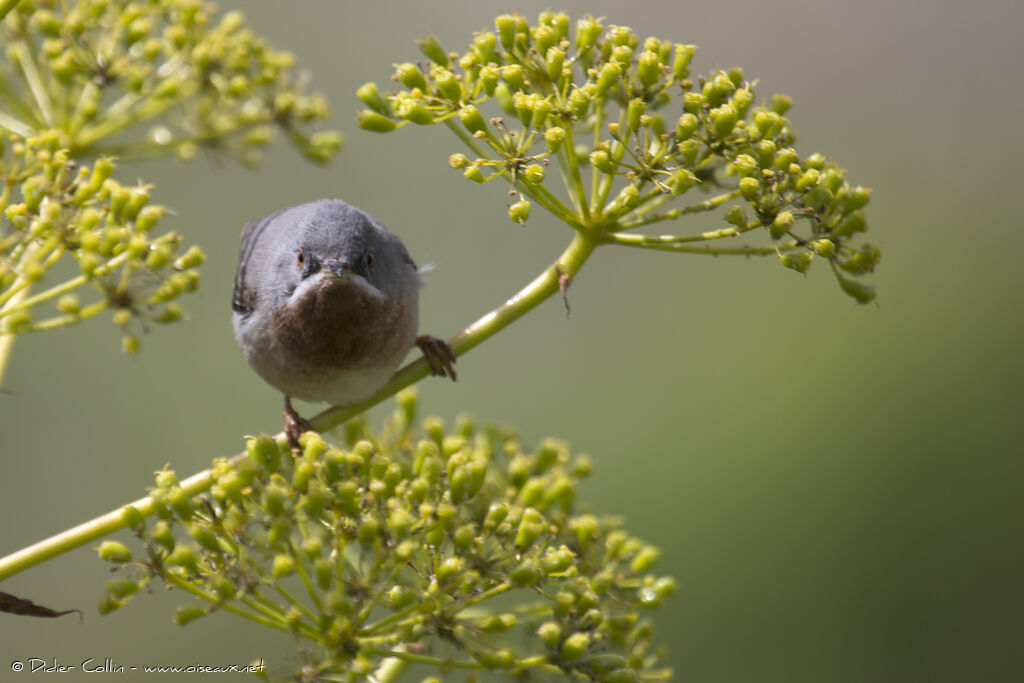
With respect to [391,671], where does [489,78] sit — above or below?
above

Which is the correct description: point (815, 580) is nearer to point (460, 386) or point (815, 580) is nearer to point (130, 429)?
point (460, 386)

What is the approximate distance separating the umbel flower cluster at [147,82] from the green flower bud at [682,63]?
1766mm

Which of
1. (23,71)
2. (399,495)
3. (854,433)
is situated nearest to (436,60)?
(399,495)

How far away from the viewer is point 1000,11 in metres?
13.5

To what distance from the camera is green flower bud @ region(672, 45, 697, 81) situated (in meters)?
2.92

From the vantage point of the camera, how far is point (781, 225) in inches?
106

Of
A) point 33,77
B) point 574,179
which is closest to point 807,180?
point 574,179

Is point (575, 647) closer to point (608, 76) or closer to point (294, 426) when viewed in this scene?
point (608, 76)

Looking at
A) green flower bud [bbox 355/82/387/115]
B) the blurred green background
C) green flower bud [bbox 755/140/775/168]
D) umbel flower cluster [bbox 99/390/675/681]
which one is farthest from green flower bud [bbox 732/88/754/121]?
the blurred green background

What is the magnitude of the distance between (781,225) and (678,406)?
7151mm

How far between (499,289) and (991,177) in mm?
7211

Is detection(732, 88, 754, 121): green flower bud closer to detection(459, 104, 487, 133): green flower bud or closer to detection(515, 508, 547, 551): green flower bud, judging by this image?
detection(459, 104, 487, 133): green flower bud

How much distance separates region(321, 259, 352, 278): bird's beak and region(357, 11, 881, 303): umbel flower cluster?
0.79 m

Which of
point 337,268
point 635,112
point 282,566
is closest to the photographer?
point 282,566
